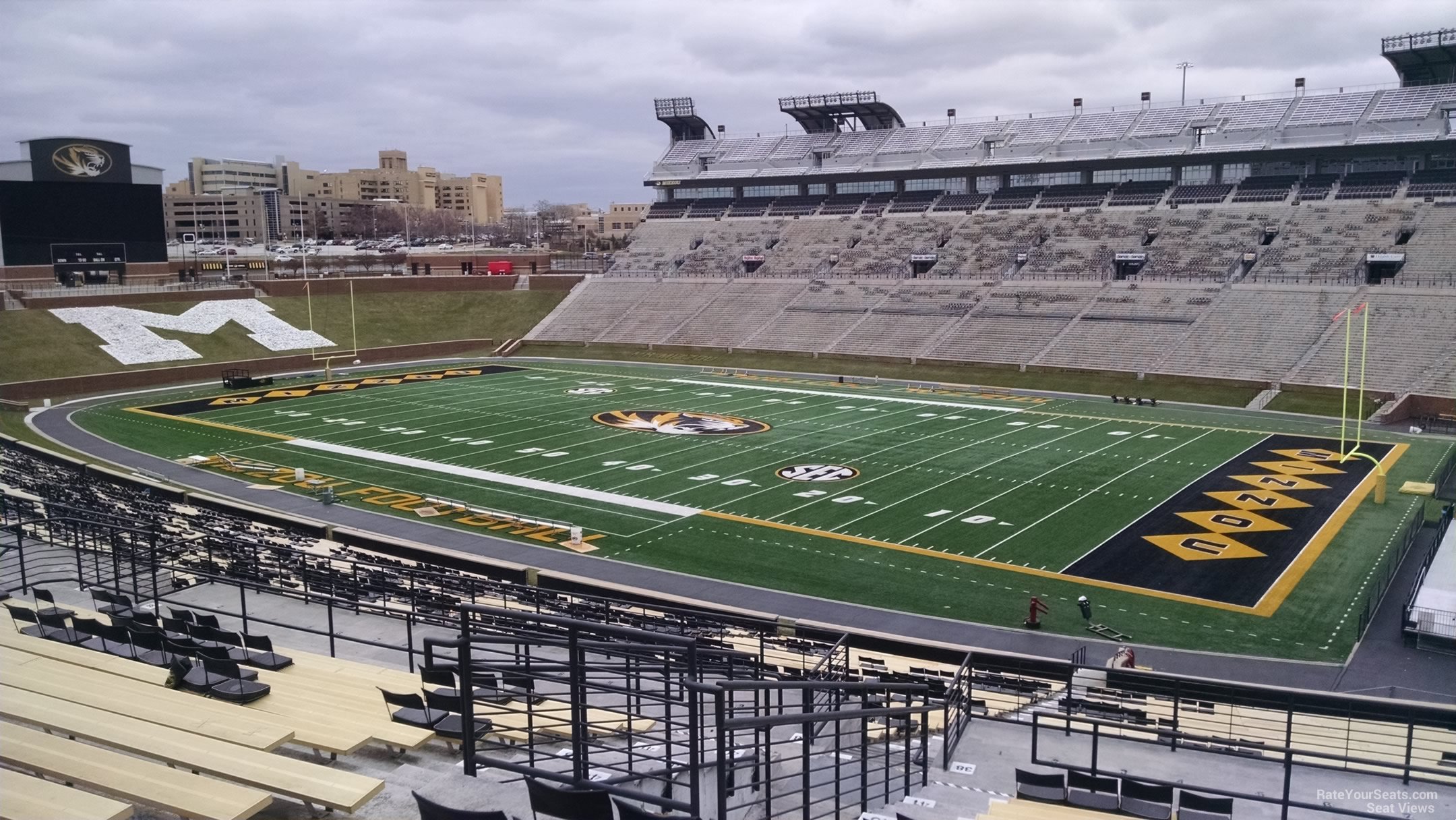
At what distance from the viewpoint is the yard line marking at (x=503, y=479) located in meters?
28.4

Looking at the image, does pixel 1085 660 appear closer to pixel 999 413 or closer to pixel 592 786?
pixel 592 786

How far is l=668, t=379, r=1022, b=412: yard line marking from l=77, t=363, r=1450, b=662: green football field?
0.24 meters

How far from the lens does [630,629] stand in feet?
20.0

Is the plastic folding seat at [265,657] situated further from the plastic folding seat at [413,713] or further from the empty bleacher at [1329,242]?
the empty bleacher at [1329,242]

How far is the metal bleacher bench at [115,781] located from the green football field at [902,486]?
51.6 ft

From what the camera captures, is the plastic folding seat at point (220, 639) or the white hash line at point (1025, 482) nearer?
the plastic folding seat at point (220, 639)

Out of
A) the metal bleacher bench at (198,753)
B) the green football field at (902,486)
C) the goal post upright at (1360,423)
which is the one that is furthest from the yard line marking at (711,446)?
the metal bleacher bench at (198,753)

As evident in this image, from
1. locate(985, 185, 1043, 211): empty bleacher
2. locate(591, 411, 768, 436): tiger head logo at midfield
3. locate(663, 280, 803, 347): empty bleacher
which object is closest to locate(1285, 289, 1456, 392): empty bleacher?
locate(591, 411, 768, 436): tiger head logo at midfield

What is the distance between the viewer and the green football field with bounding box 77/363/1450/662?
2194cm

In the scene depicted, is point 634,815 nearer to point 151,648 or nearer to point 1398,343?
point 151,648

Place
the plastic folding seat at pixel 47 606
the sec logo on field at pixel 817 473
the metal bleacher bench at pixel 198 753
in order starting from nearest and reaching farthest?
the metal bleacher bench at pixel 198 753
the plastic folding seat at pixel 47 606
the sec logo on field at pixel 817 473

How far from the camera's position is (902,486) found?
3030cm

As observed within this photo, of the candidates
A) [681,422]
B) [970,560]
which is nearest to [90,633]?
[970,560]

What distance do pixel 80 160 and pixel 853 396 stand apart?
4724cm
